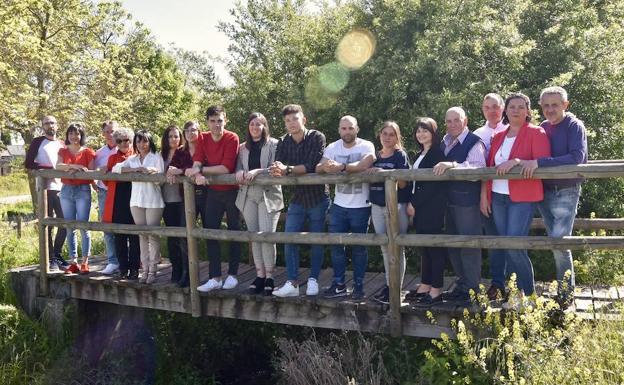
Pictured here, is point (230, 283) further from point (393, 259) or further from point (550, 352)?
point (550, 352)

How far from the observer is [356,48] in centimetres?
1055

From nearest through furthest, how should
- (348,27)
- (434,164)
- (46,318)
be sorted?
(434,164) < (46,318) < (348,27)

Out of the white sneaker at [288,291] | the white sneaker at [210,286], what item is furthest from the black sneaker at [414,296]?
the white sneaker at [210,286]

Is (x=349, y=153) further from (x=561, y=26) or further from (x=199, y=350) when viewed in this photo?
(x=561, y=26)

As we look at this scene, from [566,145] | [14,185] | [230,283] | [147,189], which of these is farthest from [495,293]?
[14,185]

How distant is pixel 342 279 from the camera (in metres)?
5.30

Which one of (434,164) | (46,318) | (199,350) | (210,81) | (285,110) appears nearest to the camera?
(434,164)

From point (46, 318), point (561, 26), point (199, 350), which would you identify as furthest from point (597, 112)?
point (46, 318)

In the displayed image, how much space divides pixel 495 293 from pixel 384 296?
101 cm

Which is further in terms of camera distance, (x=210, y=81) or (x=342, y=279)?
(x=210, y=81)

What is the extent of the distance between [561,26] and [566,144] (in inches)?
243

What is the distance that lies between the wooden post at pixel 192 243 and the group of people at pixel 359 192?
0.38 ft

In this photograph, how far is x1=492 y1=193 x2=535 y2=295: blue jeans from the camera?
172 inches

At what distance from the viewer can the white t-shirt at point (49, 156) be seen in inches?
278
